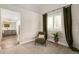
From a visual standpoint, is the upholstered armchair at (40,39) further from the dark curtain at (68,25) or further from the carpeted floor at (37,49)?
the dark curtain at (68,25)

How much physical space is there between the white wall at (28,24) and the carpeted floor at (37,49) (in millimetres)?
150

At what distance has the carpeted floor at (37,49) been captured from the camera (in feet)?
4.71

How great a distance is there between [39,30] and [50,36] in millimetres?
282

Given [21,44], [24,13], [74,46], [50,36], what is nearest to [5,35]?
[21,44]

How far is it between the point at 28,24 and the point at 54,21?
0.57 m

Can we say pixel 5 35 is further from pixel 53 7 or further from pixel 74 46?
pixel 74 46

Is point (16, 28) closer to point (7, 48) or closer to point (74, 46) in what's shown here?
point (7, 48)

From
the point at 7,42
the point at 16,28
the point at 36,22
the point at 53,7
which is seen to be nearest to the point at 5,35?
the point at 7,42

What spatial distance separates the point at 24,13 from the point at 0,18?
47 cm

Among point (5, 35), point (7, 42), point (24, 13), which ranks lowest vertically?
point (7, 42)

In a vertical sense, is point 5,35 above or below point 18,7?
below

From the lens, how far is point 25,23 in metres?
1.51
